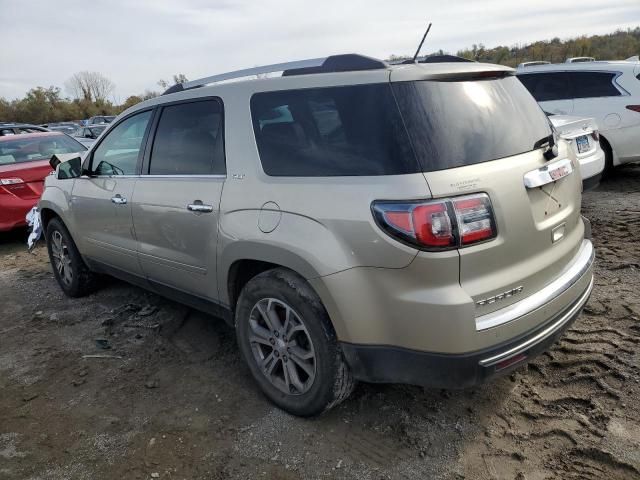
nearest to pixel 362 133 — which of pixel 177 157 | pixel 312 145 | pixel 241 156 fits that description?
pixel 312 145

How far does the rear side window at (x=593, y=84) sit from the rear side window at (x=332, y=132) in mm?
6341

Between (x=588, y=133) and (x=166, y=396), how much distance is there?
17.7ft

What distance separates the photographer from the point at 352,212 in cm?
227

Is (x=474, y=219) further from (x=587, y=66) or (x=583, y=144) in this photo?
(x=587, y=66)

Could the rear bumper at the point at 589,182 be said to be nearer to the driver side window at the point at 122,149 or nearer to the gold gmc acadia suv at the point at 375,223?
the gold gmc acadia suv at the point at 375,223

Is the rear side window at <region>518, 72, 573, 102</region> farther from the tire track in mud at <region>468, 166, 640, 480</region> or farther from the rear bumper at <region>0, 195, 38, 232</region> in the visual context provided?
the rear bumper at <region>0, 195, 38, 232</region>

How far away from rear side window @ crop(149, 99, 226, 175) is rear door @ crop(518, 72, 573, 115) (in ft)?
20.5

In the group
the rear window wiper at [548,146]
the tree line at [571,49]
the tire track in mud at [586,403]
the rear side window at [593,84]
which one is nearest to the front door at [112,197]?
the rear window wiper at [548,146]

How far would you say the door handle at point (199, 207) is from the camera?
118 inches

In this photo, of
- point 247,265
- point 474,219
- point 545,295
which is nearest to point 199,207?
point 247,265

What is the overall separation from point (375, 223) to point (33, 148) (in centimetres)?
758

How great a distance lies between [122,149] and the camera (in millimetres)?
4016

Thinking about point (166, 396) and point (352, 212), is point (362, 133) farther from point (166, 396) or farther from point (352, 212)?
point (166, 396)

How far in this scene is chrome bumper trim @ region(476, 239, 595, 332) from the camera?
221 centimetres
